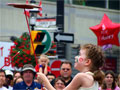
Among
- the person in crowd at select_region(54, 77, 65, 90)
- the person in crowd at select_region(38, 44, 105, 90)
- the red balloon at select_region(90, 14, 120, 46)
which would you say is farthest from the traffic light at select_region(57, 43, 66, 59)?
the red balloon at select_region(90, 14, 120, 46)

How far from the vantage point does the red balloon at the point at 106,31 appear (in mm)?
24547

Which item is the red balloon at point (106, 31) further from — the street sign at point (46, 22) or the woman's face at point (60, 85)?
the woman's face at point (60, 85)

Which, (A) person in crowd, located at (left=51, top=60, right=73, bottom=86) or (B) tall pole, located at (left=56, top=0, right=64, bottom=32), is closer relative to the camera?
(A) person in crowd, located at (left=51, top=60, right=73, bottom=86)

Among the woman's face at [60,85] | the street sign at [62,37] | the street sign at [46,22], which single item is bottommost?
the woman's face at [60,85]

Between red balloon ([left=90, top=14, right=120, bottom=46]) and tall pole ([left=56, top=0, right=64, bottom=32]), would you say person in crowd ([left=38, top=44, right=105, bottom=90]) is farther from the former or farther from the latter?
red balloon ([left=90, top=14, right=120, bottom=46])

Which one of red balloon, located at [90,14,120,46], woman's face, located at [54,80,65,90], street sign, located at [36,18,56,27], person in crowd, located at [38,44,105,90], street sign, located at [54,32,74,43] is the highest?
person in crowd, located at [38,44,105,90]

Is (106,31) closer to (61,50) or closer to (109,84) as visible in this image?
(61,50)

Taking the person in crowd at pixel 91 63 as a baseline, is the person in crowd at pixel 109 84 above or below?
below

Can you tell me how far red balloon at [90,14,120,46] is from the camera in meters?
24.5

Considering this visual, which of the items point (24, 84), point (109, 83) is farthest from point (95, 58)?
point (109, 83)

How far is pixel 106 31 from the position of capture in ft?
82.1

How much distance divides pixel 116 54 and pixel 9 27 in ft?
27.8

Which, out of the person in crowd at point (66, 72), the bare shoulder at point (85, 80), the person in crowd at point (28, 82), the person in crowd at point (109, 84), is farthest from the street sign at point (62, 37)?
the bare shoulder at point (85, 80)

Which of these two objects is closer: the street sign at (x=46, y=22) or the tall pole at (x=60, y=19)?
the tall pole at (x=60, y=19)
